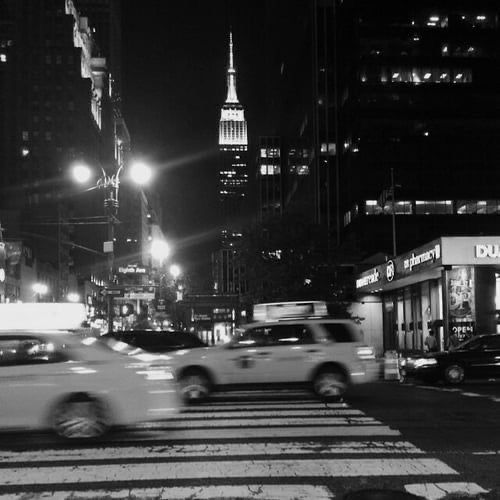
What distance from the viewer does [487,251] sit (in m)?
27.8

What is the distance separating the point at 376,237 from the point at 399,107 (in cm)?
1361

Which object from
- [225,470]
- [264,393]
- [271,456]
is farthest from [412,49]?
[225,470]

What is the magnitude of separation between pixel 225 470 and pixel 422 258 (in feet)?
76.4

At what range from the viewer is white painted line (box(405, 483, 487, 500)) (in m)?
7.15

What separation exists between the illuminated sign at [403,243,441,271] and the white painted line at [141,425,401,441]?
17.7m

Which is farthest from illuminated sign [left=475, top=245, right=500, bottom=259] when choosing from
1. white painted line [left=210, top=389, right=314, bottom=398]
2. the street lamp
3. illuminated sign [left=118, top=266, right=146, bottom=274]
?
the street lamp

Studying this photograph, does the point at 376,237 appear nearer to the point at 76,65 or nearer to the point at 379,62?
the point at 379,62

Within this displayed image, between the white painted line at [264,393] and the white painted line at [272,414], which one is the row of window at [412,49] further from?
the white painted line at [272,414]

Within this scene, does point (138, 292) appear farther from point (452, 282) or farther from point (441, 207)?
point (441, 207)

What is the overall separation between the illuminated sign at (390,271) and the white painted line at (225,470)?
1064 inches

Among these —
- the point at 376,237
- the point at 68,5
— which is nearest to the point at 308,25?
the point at 376,237

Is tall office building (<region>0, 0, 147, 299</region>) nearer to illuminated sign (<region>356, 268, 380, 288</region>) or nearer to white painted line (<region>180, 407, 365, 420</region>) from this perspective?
illuminated sign (<region>356, 268, 380, 288</region>)

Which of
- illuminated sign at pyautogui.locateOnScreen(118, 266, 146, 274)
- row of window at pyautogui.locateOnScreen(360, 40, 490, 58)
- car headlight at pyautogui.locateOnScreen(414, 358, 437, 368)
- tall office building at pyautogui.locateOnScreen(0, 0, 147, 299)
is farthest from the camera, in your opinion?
tall office building at pyautogui.locateOnScreen(0, 0, 147, 299)

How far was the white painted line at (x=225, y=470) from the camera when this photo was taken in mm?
8030
